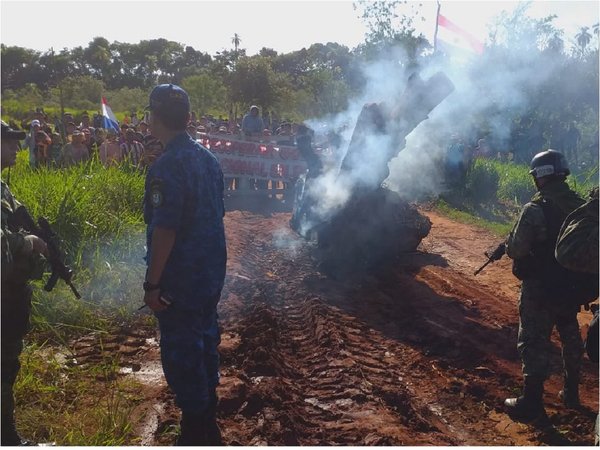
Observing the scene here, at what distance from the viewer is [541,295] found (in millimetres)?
3793

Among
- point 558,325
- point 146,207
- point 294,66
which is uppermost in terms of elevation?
point 294,66

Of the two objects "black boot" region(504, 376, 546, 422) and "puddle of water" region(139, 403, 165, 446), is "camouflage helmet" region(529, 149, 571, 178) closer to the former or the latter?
"black boot" region(504, 376, 546, 422)

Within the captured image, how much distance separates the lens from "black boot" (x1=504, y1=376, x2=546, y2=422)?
368 cm

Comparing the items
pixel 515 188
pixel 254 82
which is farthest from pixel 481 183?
pixel 254 82

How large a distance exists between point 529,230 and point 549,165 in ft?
1.65

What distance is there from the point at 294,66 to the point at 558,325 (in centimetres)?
4948

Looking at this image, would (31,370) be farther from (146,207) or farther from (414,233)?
(414,233)

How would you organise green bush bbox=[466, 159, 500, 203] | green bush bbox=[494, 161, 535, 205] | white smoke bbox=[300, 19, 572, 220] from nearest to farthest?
white smoke bbox=[300, 19, 572, 220] → green bush bbox=[466, 159, 500, 203] → green bush bbox=[494, 161, 535, 205]

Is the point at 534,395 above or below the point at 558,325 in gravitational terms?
below

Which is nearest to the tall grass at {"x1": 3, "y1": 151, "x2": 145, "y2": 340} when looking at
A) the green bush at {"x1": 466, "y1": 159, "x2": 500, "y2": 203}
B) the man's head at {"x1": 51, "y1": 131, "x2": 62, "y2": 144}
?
the man's head at {"x1": 51, "y1": 131, "x2": 62, "y2": 144}

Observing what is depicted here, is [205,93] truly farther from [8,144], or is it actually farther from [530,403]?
[530,403]

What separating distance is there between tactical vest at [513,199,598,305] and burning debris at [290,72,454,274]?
343 centimetres

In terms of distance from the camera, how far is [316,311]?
5.61m

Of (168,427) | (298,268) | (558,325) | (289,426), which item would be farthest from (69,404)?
(298,268)
